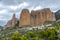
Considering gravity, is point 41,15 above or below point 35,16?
above

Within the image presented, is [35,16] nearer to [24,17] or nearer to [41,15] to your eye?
[41,15]

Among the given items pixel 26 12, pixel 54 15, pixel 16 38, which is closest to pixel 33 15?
pixel 26 12

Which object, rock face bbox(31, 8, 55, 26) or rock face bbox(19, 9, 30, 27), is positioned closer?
rock face bbox(19, 9, 30, 27)

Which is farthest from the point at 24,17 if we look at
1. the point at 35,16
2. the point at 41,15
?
the point at 41,15

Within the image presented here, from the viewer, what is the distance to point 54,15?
17525 centimetres

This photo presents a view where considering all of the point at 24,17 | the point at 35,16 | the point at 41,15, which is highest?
the point at 41,15

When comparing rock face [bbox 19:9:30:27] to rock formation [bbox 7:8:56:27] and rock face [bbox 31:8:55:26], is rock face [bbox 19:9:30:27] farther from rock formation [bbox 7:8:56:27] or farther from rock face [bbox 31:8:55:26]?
rock face [bbox 31:8:55:26]

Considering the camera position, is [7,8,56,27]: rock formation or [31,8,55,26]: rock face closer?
[7,8,56,27]: rock formation

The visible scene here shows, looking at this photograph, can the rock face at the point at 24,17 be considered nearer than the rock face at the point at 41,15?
Yes

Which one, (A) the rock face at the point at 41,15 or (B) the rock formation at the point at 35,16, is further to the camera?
(A) the rock face at the point at 41,15

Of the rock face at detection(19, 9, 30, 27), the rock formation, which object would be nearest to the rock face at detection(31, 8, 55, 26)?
the rock formation

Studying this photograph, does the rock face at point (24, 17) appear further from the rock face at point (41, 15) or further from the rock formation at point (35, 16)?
the rock face at point (41, 15)

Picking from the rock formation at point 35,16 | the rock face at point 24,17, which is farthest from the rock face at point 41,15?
the rock face at point 24,17

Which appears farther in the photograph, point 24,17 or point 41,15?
point 24,17
